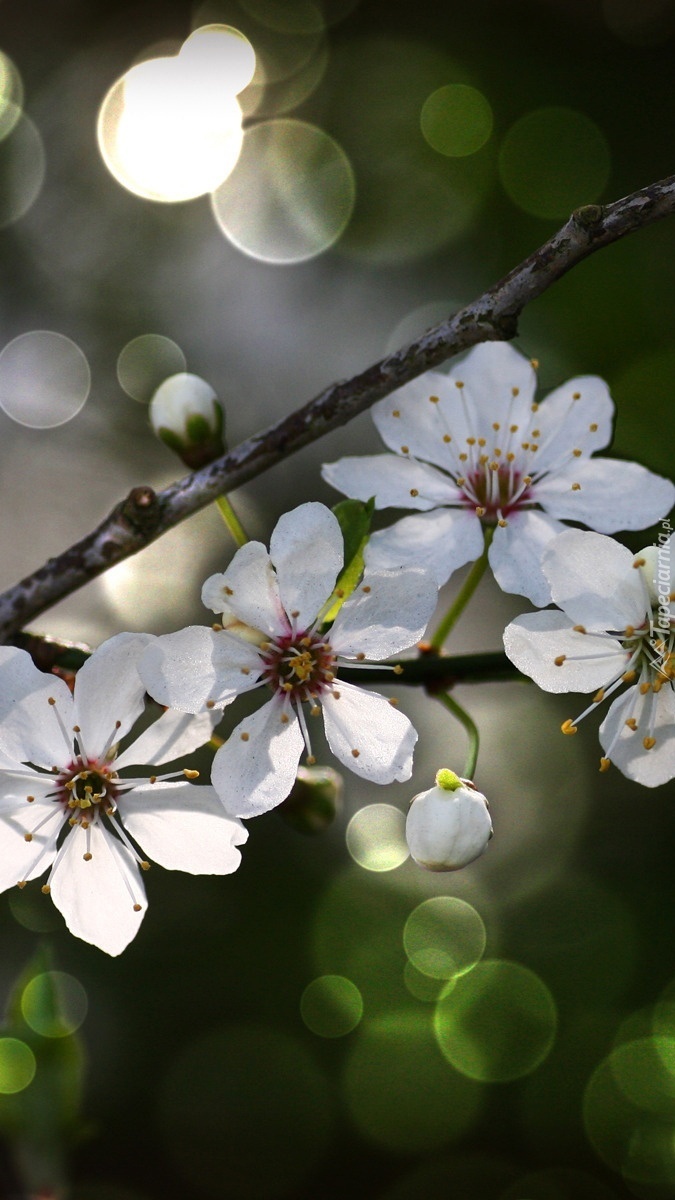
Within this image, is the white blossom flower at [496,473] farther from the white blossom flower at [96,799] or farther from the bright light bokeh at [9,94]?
the bright light bokeh at [9,94]

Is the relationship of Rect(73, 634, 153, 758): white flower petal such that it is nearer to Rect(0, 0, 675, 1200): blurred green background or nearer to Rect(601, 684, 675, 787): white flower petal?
Rect(601, 684, 675, 787): white flower petal

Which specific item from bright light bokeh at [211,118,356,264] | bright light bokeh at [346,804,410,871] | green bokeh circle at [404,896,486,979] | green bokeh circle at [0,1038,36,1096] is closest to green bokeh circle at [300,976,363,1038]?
green bokeh circle at [404,896,486,979]

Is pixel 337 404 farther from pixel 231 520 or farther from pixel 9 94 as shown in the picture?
pixel 9 94

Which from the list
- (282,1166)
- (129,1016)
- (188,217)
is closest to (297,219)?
(188,217)

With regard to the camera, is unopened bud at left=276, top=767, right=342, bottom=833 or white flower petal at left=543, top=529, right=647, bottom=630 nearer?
white flower petal at left=543, top=529, right=647, bottom=630

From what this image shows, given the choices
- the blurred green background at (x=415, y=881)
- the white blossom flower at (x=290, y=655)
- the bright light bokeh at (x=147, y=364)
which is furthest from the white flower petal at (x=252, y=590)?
the bright light bokeh at (x=147, y=364)

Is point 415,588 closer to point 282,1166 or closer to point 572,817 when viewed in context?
point 572,817

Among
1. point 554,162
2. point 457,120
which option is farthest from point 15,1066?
point 457,120
